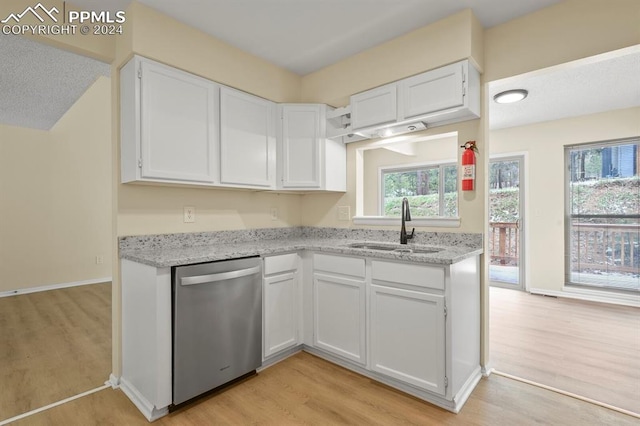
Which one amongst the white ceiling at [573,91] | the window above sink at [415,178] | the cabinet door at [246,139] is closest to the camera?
the cabinet door at [246,139]

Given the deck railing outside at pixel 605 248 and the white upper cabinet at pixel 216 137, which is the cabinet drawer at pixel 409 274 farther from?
the deck railing outside at pixel 605 248

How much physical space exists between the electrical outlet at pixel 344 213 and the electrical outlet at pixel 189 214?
1.33m

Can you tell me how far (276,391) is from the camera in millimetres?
2094

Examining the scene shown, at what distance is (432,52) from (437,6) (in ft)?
0.91

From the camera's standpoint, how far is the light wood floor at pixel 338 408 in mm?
1795

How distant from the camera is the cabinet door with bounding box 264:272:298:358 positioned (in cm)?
236

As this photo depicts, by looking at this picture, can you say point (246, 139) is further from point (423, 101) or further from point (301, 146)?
point (423, 101)

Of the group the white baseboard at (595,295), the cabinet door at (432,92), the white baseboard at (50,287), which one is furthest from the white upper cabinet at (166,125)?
the white baseboard at (595,295)

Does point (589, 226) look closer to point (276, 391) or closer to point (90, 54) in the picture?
point (276, 391)

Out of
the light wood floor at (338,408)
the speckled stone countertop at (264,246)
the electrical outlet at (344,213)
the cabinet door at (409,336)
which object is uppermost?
the electrical outlet at (344,213)

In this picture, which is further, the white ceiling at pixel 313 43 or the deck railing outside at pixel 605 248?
the deck railing outside at pixel 605 248

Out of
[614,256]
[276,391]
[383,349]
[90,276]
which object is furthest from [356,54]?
[90,276]

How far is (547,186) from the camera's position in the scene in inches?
178

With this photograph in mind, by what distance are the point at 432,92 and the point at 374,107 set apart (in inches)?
18.7
